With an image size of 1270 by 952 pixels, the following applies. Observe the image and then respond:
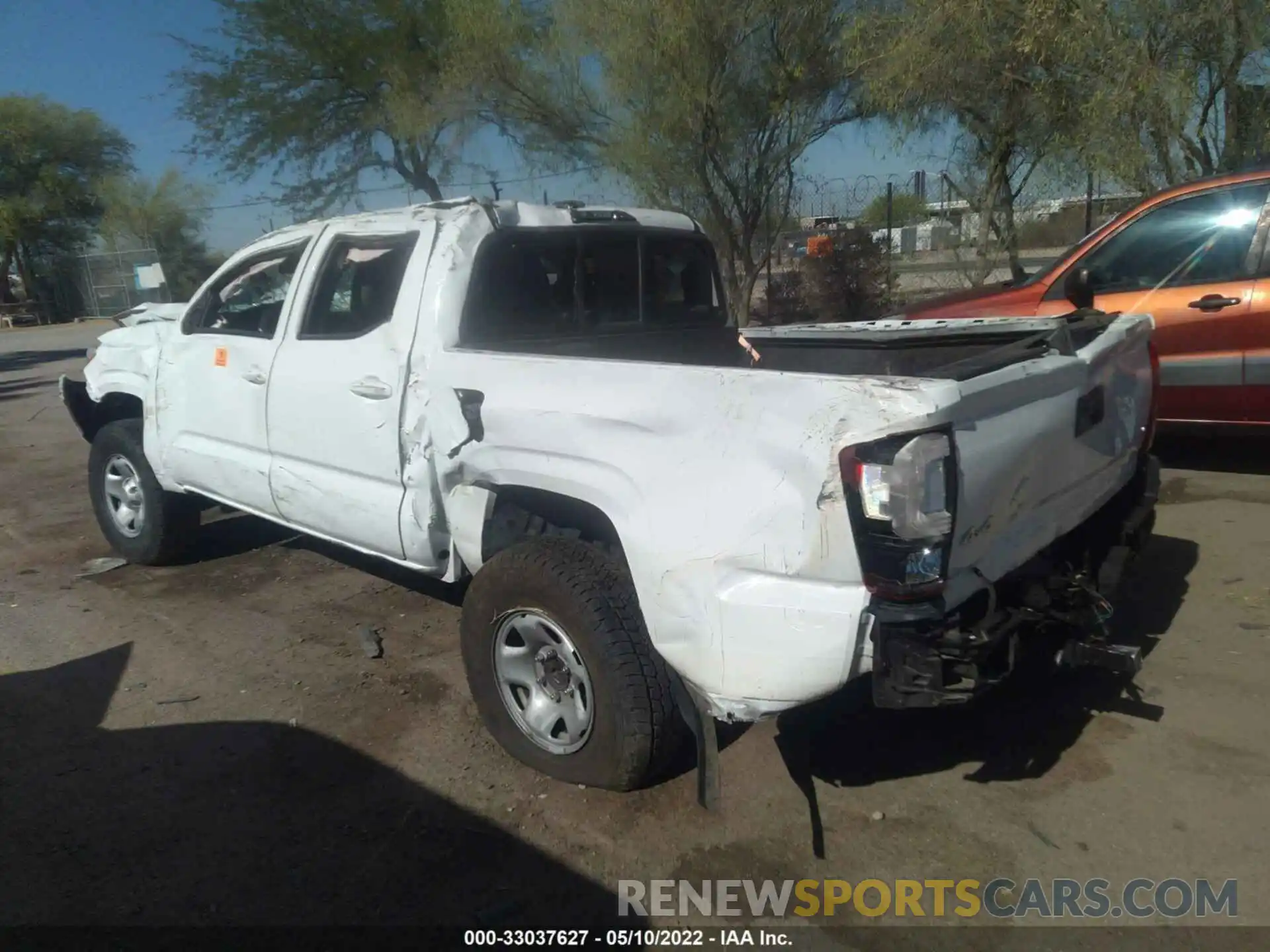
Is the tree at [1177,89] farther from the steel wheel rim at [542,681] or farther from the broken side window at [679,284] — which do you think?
the steel wheel rim at [542,681]

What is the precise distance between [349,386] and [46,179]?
143ft

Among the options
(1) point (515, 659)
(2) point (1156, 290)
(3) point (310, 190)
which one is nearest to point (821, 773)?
(1) point (515, 659)

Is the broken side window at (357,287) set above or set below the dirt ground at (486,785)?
above

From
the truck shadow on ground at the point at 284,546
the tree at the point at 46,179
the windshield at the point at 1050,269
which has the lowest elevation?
the truck shadow on ground at the point at 284,546

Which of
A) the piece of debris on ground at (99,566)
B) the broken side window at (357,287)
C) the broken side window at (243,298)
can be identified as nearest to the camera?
the broken side window at (357,287)

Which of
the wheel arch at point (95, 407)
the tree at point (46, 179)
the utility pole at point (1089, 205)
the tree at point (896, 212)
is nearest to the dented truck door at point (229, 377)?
the wheel arch at point (95, 407)

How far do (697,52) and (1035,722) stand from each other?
31.5 feet

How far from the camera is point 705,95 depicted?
11305 mm

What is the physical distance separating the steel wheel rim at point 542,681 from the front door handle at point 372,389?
103 centimetres

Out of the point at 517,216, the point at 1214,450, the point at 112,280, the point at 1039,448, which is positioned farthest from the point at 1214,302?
the point at 112,280

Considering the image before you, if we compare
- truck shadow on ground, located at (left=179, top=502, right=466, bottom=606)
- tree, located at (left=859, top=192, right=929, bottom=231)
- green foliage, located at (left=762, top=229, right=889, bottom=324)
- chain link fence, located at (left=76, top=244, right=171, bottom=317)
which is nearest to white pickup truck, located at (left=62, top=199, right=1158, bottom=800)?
truck shadow on ground, located at (left=179, top=502, right=466, bottom=606)

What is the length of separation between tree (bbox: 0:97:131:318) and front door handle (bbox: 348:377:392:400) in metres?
42.5

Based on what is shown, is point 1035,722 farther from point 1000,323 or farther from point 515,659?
point 515,659

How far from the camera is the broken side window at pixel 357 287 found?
3.90 meters
